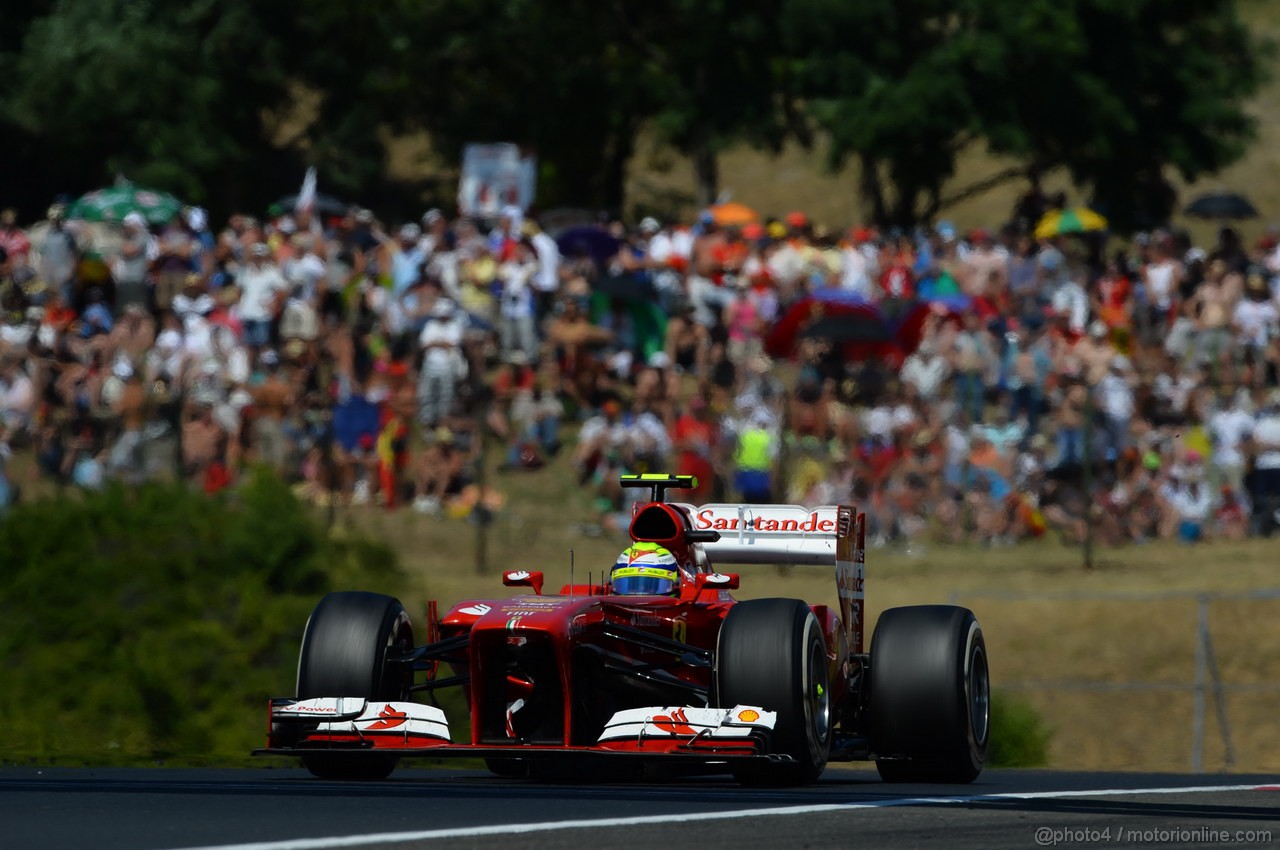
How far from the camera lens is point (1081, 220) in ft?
103

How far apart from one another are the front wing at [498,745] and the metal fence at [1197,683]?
29.3 feet

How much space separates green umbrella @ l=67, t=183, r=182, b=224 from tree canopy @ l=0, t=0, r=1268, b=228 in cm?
1310

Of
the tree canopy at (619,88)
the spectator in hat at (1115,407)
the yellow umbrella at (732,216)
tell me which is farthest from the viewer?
the tree canopy at (619,88)

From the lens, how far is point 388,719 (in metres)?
11.7

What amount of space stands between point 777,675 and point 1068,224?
20.7m

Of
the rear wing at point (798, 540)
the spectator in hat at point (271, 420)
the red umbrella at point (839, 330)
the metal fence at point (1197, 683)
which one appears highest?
the red umbrella at point (839, 330)

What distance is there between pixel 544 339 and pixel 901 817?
688 inches

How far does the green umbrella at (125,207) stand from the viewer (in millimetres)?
30766

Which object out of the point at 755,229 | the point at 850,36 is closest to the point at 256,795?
the point at 755,229

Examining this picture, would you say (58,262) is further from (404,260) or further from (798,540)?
(798,540)

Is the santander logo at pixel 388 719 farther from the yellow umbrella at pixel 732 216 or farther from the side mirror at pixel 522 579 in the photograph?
the yellow umbrella at pixel 732 216

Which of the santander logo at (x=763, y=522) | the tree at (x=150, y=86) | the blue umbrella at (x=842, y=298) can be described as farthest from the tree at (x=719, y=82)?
the santander logo at (x=763, y=522)

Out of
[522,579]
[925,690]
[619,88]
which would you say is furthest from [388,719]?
[619,88]

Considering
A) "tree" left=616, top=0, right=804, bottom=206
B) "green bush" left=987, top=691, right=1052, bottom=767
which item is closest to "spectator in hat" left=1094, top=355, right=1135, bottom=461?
"green bush" left=987, top=691, right=1052, bottom=767
